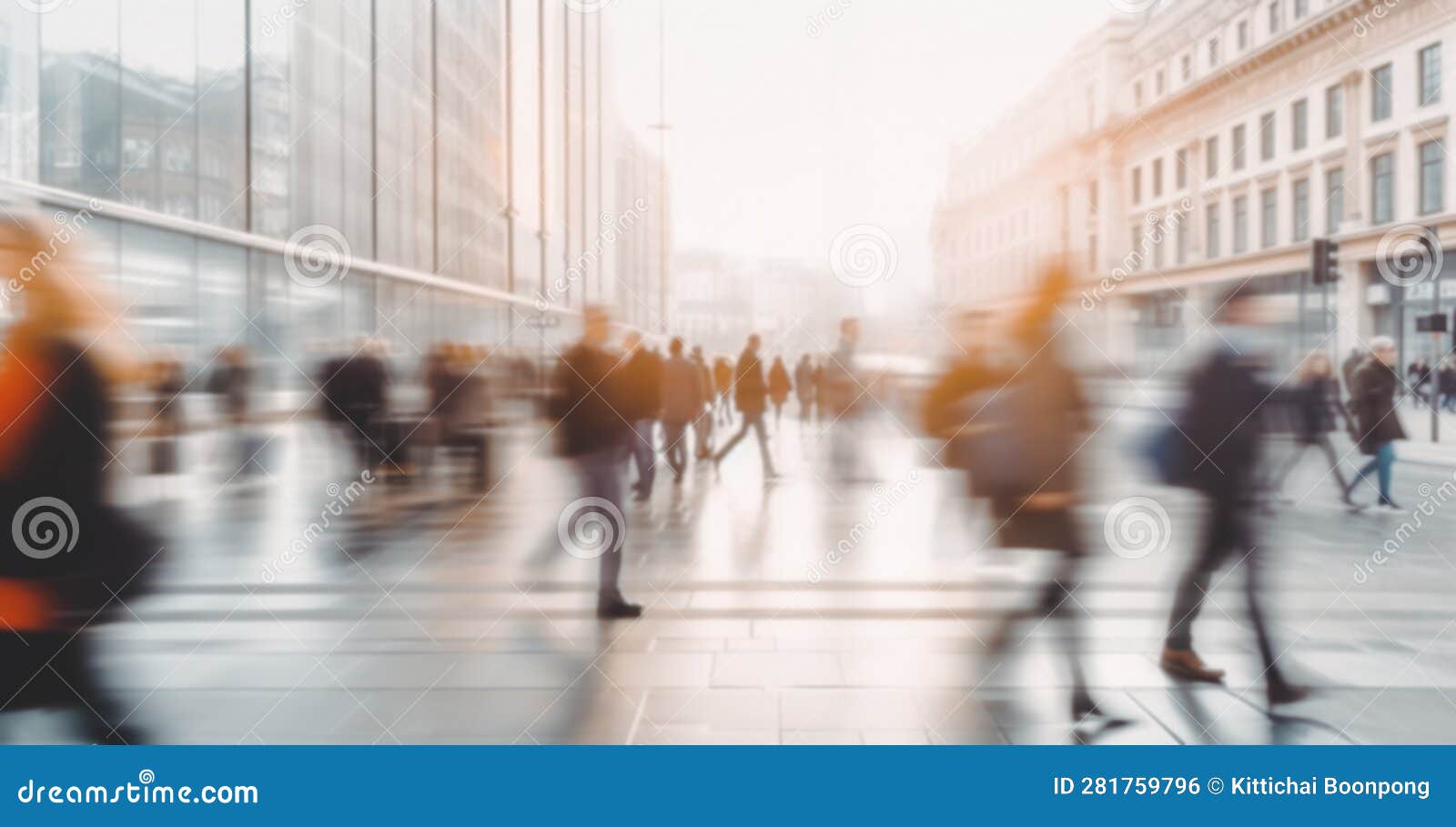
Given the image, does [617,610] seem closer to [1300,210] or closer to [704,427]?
[704,427]

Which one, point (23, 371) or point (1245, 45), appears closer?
point (23, 371)

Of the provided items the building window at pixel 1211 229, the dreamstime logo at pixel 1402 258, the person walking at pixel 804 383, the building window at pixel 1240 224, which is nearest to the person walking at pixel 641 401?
the person walking at pixel 804 383

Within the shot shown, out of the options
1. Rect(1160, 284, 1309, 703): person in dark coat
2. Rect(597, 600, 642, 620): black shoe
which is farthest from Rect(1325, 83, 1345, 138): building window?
Rect(597, 600, 642, 620): black shoe

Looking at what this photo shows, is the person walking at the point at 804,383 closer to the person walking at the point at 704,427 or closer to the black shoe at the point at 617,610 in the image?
the person walking at the point at 704,427

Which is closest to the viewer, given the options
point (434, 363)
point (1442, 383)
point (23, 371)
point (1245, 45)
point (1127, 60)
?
point (23, 371)

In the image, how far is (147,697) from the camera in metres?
4.68

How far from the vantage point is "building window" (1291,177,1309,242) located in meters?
35.2

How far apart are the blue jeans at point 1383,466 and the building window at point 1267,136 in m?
29.9

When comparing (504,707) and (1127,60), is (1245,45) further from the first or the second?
(504,707)

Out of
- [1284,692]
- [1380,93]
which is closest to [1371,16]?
[1380,93]

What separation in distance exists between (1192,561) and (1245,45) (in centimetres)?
3786

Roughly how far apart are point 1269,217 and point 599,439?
3706cm
